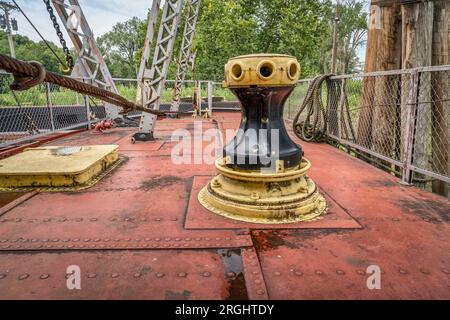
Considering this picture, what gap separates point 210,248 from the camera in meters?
1.98

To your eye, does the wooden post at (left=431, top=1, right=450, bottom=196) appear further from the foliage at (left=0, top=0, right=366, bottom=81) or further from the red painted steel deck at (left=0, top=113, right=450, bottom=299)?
the foliage at (left=0, top=0, right=366, bottom=81)

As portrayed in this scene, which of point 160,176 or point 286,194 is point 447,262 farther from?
point 160,176

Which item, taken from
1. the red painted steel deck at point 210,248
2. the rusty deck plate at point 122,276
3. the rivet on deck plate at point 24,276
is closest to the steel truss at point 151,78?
the red painted steel deck at point 210,248

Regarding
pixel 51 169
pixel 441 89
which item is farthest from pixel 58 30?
pixel 441 89

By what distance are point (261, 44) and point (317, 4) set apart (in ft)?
14.0

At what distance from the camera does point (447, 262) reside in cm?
178

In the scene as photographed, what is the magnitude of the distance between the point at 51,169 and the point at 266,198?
2.36m

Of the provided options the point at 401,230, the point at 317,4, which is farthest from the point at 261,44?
the point at 401,230

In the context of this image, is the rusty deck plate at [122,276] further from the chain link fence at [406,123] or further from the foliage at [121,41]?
the foliage at [121,41]

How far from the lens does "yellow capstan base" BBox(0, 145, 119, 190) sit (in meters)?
3.14

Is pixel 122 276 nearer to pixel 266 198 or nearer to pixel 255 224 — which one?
pixel 255 224

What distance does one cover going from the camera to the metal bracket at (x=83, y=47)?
727 centimetres

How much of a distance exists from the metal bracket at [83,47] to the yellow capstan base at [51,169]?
15.8 ft

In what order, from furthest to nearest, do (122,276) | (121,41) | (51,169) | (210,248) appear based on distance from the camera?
1. (121,41)
2. (51,169)
3. (210,248)
4. (122,276)
